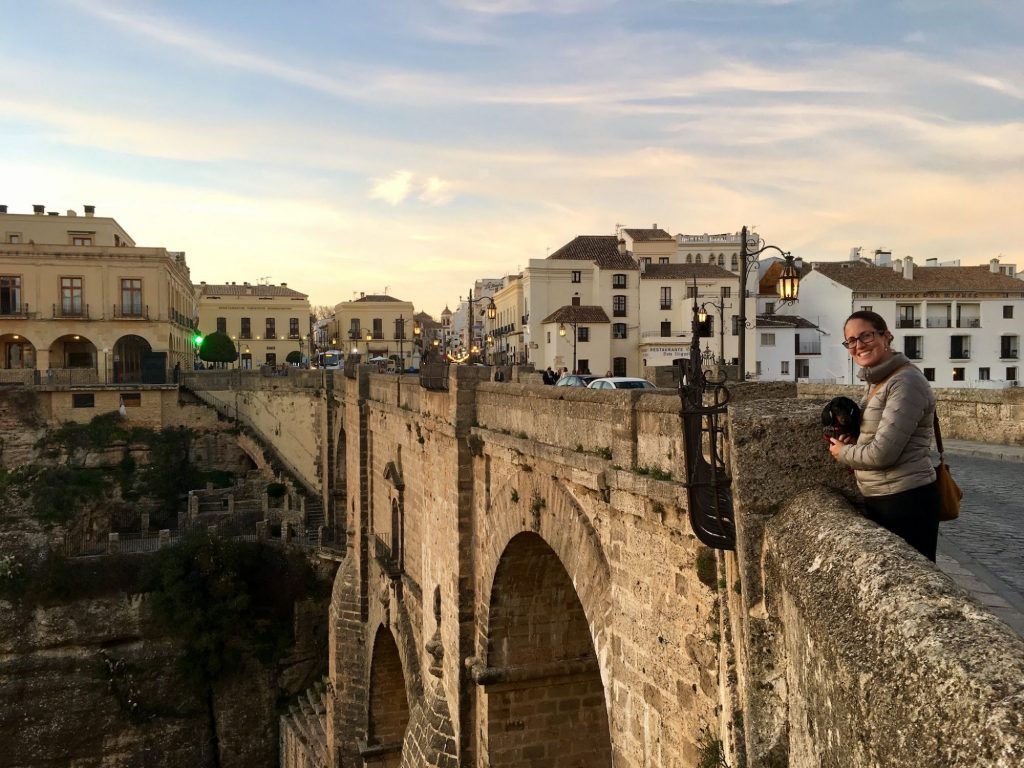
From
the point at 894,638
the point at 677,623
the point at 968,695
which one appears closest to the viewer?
the point at 968,695

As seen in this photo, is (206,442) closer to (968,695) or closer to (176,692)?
(176,692)

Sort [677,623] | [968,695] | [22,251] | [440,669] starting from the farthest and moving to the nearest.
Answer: [22,251], [440,669], [677,623], [968,695]

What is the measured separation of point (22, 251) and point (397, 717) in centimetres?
3232

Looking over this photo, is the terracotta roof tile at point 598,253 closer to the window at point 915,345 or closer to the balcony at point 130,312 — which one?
the window at point 915,345

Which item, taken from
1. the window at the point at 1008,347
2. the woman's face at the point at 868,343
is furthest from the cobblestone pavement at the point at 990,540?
the window at the point at 1008,347

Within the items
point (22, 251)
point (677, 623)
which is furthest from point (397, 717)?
point (22, 251)

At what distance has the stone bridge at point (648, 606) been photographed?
71.7 inches

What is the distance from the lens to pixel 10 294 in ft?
122

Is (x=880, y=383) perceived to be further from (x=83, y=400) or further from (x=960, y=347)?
(x=960, y=347)

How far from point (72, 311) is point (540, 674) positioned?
3700cm

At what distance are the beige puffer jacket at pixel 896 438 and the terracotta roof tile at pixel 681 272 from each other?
44.8m

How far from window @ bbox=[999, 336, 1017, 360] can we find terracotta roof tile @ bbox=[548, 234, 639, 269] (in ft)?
69.0

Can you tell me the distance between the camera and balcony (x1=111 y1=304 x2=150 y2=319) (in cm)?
3816

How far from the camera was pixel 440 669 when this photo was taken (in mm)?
11234
